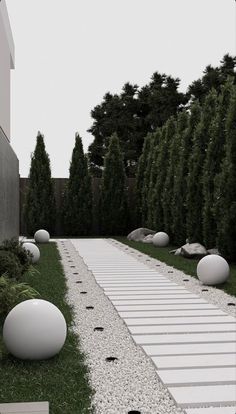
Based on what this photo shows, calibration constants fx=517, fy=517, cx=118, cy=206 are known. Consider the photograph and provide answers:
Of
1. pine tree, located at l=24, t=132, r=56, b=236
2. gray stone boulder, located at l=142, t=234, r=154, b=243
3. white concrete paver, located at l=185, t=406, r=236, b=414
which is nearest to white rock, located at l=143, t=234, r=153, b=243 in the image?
gray stone boulder, located at l=142, t=234, r=154, b=243

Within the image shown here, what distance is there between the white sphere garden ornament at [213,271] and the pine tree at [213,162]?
14.1 feet

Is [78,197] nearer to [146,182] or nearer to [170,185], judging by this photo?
[146,182]

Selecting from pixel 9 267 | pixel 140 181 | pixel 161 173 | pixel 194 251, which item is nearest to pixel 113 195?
pixel 140 181

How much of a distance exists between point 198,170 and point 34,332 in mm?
10670

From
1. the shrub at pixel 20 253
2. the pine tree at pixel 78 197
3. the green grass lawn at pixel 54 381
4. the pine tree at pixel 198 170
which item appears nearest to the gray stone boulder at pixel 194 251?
the pine tree at pixel 198 170

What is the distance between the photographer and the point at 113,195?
2241 centimetres

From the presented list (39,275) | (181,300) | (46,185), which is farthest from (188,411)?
(46,185)

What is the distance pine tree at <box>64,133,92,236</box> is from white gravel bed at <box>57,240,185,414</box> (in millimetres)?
14635

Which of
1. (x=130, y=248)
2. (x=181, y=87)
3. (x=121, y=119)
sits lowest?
(x=130, y=248)

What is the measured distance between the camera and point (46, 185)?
2195cm

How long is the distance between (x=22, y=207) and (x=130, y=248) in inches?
315

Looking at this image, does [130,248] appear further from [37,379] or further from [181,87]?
[181,87]

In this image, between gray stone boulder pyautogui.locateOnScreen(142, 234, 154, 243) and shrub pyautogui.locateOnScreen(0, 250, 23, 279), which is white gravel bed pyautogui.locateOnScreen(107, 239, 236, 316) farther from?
gray stone boulder pyautogui.locateOnScreen(142, 234, 154, 243)

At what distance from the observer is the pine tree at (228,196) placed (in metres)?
12.1
